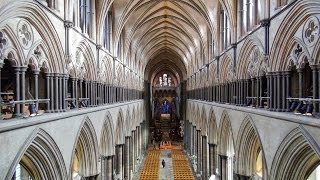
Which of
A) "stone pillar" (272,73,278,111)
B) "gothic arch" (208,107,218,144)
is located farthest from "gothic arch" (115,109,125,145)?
"stone pillar" (272,73,278,111)

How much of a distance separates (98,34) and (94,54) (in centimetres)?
129

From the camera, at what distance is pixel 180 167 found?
109 ft

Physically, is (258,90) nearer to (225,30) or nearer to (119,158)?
(225,30)

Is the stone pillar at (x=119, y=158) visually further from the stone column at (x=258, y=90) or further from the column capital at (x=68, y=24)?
the stone column at (x=258, y=90)

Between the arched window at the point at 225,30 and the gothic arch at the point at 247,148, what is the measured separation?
19.7ft

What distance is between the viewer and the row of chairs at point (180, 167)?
96.5 feet

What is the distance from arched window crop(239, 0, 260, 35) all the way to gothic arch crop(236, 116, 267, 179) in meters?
4.09

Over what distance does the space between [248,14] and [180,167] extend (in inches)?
905

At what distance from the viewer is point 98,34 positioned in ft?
53.8

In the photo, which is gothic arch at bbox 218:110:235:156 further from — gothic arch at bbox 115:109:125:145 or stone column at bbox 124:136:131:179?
stone column at bbox 124:136:131:179

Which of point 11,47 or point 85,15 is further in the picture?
point 85,15

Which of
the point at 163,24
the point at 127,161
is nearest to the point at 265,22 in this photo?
the point at 127,161

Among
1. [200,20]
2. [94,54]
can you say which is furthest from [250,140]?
[200,20]

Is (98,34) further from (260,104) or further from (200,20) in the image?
(200,20)
